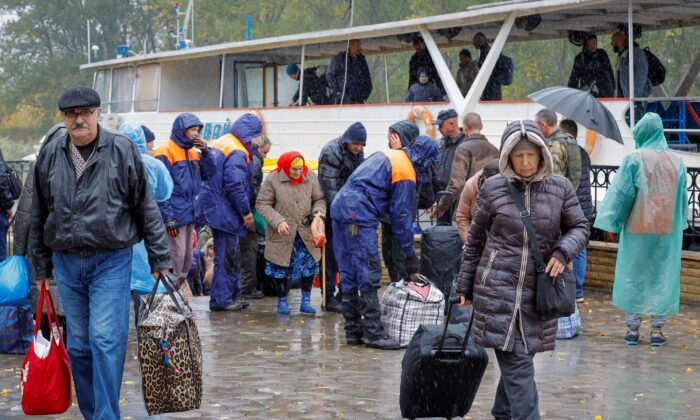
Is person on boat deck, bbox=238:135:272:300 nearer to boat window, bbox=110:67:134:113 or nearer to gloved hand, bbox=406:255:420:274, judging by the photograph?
gloved hand, bbox=406:255:420:274

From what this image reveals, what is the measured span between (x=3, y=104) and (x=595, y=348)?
54.4 meters

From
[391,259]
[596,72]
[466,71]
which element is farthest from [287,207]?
[466,71]

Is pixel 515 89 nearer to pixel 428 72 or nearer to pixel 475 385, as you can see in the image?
pixel 428 72

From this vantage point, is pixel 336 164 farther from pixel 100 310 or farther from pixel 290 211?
pixel 100 310

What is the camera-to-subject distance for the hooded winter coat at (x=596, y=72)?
51.4ft

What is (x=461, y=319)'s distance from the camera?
8.25m

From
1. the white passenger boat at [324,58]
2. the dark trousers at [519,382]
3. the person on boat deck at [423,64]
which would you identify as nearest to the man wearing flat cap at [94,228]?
the dark trousers at [519,382]

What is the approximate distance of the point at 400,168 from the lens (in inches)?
347

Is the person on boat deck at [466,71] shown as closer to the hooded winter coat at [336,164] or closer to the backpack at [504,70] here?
the backpack at [504,70]

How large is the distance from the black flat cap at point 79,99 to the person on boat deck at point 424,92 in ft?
40.9

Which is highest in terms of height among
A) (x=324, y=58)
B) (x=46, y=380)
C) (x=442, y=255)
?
(x=324, y=58)

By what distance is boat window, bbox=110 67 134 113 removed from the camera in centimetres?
2630

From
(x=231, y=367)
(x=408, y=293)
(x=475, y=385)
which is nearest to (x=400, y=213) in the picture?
(x=408, y=293)

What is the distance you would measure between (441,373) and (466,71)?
11855 millimetres
